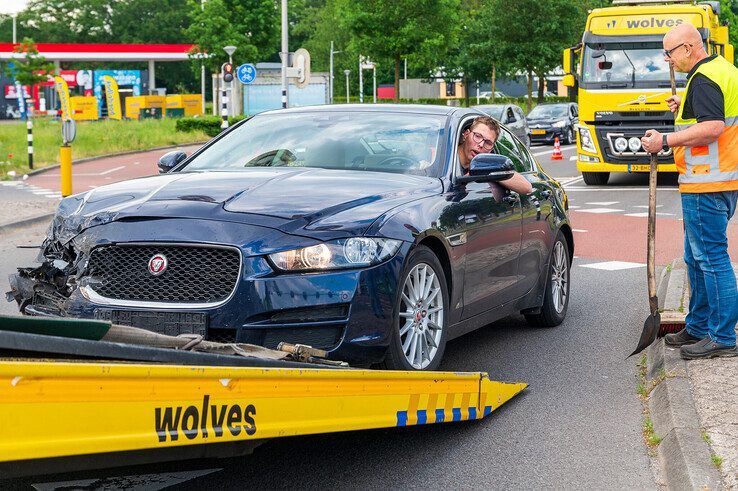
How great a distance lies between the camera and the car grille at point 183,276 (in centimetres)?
492

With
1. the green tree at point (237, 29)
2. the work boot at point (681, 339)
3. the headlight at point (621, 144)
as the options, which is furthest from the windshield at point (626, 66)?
the green tree at point (237, 29)

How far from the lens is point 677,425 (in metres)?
5.20

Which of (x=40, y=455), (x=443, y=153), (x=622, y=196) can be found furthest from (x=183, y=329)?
(x=622, y=196)

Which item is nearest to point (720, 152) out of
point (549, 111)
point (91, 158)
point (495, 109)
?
point (495, 109)

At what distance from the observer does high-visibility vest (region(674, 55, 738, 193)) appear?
21.0 ft

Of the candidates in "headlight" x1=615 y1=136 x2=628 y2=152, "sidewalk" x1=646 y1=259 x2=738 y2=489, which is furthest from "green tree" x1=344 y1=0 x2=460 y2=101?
"sidewalk" x1=646 y1=259 x2=738 y2=489

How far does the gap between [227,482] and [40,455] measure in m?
1.64

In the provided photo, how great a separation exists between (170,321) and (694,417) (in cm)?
247

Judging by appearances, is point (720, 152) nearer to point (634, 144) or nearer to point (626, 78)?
point (634, 144)

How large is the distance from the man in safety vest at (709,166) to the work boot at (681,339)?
0.76ft

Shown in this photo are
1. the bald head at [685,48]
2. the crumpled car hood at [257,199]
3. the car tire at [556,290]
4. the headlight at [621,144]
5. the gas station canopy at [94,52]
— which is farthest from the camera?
the gas station canopy at [94,52]

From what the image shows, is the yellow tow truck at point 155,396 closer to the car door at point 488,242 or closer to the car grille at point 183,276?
the car grille at point 183,276

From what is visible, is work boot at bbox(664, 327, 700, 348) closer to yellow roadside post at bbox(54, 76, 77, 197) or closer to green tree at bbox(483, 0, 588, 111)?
yellow roadside post at bbox(54, 76, 77, 197)

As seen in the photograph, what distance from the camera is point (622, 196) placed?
20844 mm
